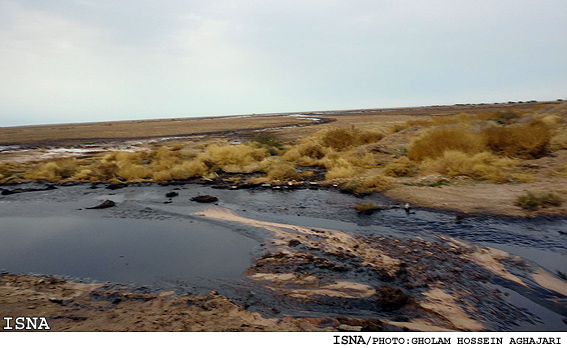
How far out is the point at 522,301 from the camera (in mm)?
4328

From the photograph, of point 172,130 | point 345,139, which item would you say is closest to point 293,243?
point 345,139

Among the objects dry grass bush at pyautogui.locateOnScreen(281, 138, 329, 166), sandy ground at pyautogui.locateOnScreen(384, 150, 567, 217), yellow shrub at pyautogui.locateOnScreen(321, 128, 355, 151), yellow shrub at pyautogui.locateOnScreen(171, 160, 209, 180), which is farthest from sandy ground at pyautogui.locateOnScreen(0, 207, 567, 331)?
yellow shrub at pyautogui.locateOnScreen(321, 128, 355, 151)

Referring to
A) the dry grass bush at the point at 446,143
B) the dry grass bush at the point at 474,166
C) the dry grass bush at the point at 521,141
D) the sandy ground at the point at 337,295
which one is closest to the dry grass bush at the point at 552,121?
the dry grass bush at the point at 521,141

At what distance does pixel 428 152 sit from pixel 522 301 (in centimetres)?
1083

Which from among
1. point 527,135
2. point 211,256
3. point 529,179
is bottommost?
point 211,256

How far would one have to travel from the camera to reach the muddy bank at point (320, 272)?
4047mm

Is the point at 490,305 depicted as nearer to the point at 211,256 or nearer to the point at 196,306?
the point at 196,306

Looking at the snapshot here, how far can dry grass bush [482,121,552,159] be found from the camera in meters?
13.2

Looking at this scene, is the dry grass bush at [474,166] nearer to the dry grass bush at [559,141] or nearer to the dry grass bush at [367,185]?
the dry grass bush at [559,141]

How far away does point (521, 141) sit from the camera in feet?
44.4

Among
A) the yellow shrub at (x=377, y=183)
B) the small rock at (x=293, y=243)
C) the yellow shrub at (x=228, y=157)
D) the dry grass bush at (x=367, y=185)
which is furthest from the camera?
the yellow shrub at (x=228, y=157)

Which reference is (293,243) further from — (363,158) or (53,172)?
(53,172)

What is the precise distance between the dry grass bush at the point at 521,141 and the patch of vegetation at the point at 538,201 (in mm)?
6122

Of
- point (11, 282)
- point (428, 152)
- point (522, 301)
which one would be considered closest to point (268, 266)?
point (522, 301)
